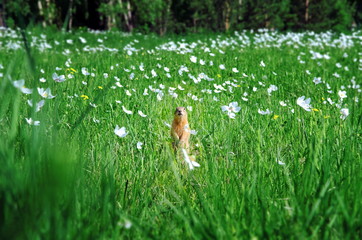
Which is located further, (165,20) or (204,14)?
(204,14)

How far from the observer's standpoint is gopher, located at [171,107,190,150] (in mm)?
2578

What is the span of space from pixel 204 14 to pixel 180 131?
23319 millimetres

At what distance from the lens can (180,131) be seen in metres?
2.72

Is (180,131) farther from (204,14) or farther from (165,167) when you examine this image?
(204,14)

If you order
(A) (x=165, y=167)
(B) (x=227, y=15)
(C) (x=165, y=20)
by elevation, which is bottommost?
(C) (x=165, y=20)

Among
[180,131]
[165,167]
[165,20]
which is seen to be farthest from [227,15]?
[165,167]

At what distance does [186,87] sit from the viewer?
15.1ft

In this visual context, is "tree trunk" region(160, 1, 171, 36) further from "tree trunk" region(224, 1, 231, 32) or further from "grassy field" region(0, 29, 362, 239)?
"grassy field" region(0, 29, 362, 239)

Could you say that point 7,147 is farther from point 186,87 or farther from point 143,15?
point 143,15

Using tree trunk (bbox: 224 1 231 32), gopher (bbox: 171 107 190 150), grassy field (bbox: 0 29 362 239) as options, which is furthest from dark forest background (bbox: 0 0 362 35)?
gopher (bbox: 171 107 190 150)

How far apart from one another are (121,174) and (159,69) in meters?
3.48

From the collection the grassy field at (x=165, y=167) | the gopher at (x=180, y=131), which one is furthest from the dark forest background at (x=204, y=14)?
the gopher at (x=180, y=131)

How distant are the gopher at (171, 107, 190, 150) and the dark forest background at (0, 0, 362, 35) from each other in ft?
57.6

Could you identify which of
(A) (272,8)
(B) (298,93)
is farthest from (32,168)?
(A) (272,8)
